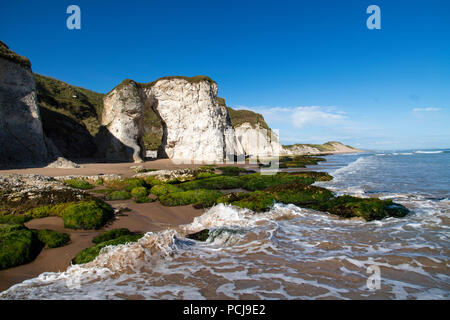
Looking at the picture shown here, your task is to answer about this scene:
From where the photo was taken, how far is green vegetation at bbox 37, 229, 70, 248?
5629 mm

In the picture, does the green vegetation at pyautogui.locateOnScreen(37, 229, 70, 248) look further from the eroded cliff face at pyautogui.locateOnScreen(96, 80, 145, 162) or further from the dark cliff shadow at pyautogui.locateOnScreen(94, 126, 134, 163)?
the dark cliff shadow at pyautogui.locateOnScreen(94, 126, 134, 163)

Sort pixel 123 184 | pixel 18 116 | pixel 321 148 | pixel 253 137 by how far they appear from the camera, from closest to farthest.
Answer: pixel 123 184 → pixel 18 116 → pixel 253 137 → pixel 321 148

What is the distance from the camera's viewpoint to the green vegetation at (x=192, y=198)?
10.6 metres

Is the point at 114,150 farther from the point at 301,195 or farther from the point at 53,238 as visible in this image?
the point at 53,238

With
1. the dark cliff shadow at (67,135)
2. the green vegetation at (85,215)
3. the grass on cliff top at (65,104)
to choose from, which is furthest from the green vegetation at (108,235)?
the grass on cliff top at (65,104)

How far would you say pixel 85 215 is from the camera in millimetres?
7227

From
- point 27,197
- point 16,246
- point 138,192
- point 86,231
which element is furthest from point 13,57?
point 16,246

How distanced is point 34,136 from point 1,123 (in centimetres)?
244

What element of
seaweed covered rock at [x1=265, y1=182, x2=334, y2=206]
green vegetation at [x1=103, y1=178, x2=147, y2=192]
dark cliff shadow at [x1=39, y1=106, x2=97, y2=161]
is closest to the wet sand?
green vegetation at [x1=103, y1=178, x2=147, y2=192]

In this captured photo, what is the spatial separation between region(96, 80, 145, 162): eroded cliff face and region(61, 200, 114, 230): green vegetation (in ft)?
85.8

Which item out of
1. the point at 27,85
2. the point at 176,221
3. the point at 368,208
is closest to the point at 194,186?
the point at 176,221

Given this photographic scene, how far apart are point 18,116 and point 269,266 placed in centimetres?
2650
